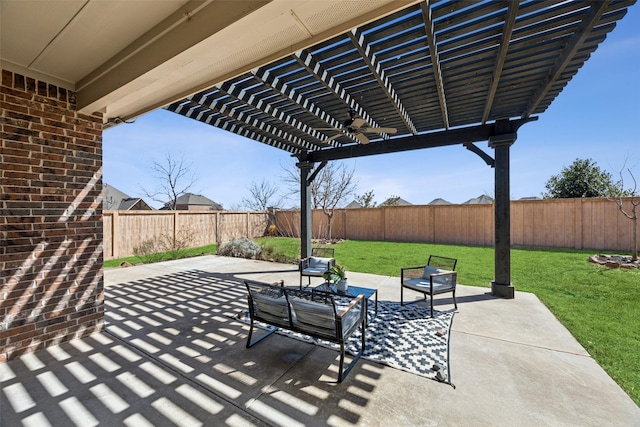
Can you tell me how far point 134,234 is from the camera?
880cm

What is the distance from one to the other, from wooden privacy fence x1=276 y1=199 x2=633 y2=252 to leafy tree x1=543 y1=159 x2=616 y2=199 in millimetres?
3709

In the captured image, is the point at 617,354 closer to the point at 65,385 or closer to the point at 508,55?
the point at 508,55

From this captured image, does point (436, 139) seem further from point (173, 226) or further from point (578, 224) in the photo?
point (173, 226)

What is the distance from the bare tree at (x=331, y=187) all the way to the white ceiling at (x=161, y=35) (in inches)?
403

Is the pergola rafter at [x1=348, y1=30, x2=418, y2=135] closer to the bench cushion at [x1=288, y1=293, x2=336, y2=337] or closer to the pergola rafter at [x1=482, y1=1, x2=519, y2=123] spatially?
the pergola rafter at [x1=482, y1=1, x2=519, y2=123]

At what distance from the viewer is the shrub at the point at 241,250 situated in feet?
28.3

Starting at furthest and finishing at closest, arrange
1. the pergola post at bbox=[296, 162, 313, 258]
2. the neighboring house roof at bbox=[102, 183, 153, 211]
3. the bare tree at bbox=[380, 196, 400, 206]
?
the bare tree at bbox=[380, 196, 400, 206], the neighboring house roof at bbox=[102, 183, 153, 211], the pergola post at bbox=[296, 162, 313, 258]

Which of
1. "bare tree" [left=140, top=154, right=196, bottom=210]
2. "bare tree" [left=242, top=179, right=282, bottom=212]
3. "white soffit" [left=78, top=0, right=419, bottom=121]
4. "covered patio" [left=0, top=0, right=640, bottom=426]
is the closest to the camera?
"white soffit" [left=78, top=0, right=419, bottom=121]

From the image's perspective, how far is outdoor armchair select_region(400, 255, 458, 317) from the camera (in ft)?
12.7

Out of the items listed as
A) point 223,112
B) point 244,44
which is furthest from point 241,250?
point 244,44

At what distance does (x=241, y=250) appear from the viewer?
8.77m

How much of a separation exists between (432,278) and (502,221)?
195cm

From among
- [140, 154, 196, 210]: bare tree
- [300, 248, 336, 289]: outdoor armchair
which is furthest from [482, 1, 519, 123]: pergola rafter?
[140, 154, 196, 210]: bare tree

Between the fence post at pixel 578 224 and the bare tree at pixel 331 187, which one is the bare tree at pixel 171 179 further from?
the fence post at pixel 578 224
